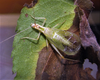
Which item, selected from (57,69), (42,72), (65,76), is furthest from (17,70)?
(65,76)

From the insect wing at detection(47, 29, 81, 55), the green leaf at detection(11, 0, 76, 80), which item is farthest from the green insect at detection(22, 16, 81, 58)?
the green leaf at detection(11, 0, 76, 80)

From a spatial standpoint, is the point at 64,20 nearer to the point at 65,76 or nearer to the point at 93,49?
the point at 93,49

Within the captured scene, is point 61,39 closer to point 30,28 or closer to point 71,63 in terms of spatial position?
point 71,63

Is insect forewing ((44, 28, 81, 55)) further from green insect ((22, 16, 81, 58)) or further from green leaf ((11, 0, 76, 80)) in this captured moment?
green leaf ((11, 0, 76, 80))

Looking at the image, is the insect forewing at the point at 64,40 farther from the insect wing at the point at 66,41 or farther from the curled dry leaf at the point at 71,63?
the curled dry leaf at the point at 71,63

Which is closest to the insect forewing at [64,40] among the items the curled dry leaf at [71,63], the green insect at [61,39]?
the green insect at [61,39]
